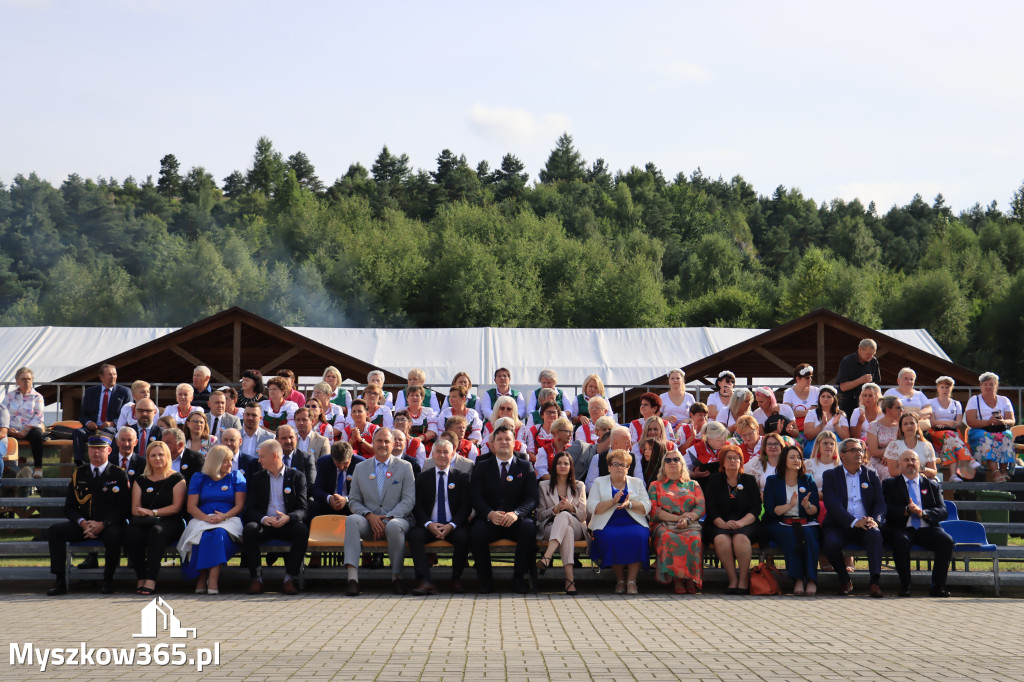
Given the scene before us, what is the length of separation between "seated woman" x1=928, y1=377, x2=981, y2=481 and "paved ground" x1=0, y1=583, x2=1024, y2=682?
236 cm

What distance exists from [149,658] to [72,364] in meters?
19.9

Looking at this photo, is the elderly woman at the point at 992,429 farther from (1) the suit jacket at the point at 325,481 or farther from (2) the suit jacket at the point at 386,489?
(1) the suit jacket at the point at 325,481

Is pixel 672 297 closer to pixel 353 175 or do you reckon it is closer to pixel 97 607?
pixel 353 175

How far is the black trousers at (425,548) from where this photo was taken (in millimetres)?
9227

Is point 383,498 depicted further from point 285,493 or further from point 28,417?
point 28,417

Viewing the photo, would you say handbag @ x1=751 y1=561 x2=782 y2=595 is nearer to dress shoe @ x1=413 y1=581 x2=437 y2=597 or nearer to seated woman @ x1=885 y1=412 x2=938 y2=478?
seated woman @ x1=885 y1=412 x2=938 y2=478

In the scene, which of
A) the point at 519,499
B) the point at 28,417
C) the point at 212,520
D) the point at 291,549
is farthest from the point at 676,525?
the point at 28,417

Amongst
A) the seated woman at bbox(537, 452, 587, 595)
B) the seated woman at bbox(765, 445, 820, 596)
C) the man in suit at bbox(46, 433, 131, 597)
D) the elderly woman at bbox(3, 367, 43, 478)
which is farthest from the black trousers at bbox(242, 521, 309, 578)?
the elderly woman at bbox(3, 367, 43, 478)

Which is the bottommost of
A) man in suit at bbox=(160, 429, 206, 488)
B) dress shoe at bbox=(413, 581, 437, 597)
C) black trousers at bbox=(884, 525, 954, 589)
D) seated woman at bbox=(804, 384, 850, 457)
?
dress shoe at bbox=(413, 581, 437, 597)

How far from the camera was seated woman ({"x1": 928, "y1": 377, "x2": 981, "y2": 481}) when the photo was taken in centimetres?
1131

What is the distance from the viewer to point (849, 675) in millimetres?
5555

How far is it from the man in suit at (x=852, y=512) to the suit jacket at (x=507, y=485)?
275cm

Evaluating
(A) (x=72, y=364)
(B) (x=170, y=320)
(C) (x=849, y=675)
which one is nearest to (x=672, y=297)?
(B) (x=170, y=320)

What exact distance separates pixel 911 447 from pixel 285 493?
20.5ft
